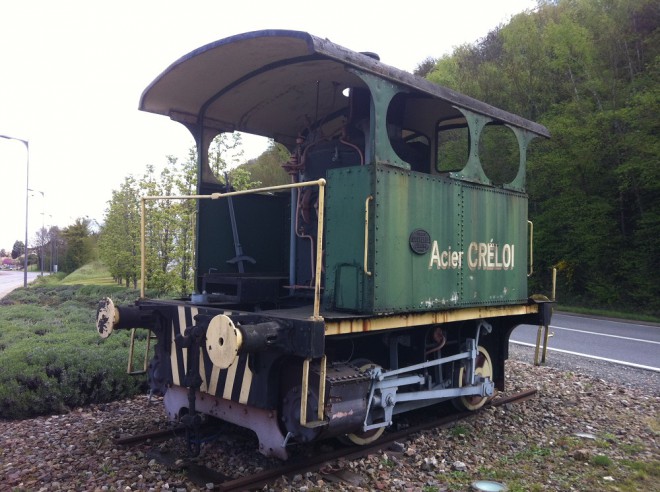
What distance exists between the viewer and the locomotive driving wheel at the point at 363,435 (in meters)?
4.62

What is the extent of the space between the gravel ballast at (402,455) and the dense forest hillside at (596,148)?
1388cm

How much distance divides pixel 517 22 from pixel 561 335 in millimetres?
16147

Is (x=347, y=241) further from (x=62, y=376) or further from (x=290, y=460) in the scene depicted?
(x=62, y=376)

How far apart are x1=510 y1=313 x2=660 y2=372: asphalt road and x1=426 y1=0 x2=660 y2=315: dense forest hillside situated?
3343mm

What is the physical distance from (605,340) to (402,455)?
986cm

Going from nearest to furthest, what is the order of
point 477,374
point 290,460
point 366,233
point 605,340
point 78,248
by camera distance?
point 366,233, point 290,460, point 477,374, point 605,340, point 78,248

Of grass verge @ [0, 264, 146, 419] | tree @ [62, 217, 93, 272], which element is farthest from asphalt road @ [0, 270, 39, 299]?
grass verge @ [0, 264, 146, 419]

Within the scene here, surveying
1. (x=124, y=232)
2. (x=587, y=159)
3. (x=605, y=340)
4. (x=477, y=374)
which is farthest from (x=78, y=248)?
(x=477, y=374)

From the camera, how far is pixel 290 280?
5535 millimetres

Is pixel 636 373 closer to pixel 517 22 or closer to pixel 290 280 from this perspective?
pixel 290 280

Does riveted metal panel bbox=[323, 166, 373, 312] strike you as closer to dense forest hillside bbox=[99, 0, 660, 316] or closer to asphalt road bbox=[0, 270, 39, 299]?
dense forest hillside bbox=[99, 0, 660, 316]

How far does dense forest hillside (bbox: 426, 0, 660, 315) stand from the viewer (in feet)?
59.8

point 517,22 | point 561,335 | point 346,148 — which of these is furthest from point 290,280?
point 517,22

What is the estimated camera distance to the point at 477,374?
6.19 metres
